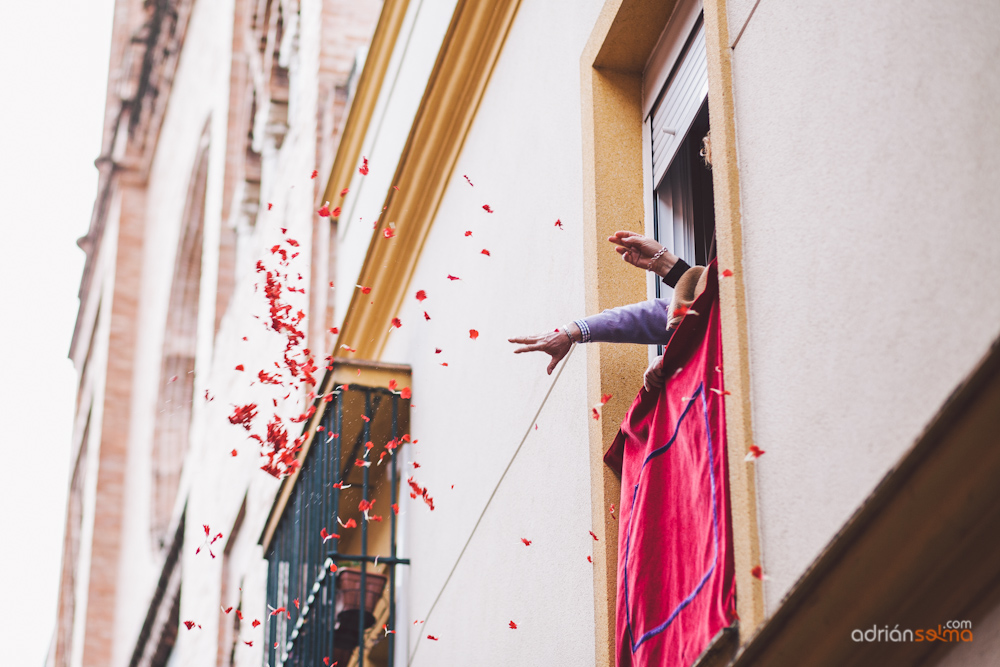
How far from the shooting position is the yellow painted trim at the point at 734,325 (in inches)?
135

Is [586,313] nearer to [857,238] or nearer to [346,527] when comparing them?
[857,238]

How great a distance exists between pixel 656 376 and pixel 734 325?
59cm

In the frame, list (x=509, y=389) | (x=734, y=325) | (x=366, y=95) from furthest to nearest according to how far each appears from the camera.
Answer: (x=366, y=95)
(x=509, y=389)
(x=734, y=325)

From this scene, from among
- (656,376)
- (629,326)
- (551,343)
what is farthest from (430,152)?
(656,376)

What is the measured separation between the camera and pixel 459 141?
763 centimetres

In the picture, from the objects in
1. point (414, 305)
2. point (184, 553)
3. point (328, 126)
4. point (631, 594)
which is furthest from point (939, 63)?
point (184, 553)

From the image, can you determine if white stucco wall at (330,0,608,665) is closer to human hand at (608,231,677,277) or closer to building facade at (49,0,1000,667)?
building facade at (49,0,1000,667)

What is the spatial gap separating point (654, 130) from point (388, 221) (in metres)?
3.44

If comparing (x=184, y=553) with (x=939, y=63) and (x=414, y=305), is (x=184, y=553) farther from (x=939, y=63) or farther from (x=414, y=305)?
(x=939, y=63)

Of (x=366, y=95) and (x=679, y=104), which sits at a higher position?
(x=366, y=95)

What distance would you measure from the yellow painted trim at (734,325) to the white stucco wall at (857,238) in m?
0.03

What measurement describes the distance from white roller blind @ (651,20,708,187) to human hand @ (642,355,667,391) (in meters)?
1.19

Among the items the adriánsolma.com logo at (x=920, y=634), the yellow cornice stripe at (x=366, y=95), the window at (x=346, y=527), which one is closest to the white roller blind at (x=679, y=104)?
the adriánsolma.com logo at (x=920, y=634)

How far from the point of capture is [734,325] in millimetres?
3719
